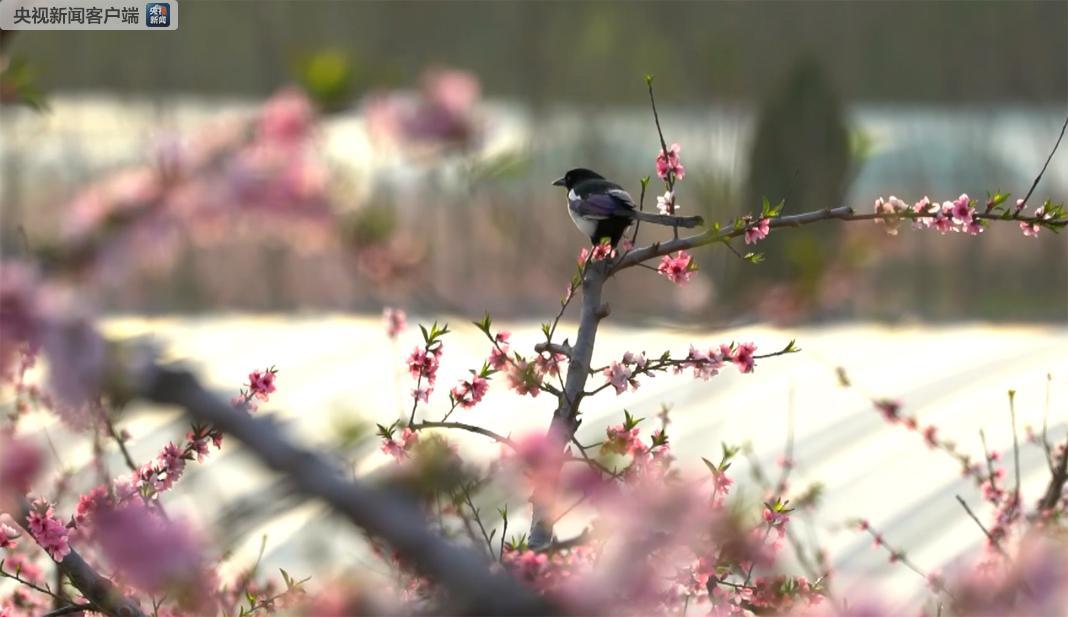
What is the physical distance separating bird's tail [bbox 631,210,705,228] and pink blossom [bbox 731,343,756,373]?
24 centimetres

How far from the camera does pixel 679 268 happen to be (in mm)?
2350

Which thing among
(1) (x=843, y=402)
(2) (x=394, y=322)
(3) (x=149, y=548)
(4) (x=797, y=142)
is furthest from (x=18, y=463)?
(4) (x=797, y=142)

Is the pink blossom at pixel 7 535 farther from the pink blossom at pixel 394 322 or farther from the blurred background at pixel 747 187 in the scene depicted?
the blurred background at pixel 747 187

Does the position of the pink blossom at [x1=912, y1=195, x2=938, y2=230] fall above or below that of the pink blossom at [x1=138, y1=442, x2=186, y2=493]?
above

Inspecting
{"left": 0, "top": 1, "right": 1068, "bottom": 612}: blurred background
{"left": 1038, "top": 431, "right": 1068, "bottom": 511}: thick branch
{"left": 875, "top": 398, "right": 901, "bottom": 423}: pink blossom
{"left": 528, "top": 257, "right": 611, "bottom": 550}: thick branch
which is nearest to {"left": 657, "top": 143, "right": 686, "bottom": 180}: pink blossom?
{"left": 528, "top": 257, "right": 611, "bottom": 550}: thick branch

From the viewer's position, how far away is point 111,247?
0.91 m

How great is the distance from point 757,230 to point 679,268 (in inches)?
9.7

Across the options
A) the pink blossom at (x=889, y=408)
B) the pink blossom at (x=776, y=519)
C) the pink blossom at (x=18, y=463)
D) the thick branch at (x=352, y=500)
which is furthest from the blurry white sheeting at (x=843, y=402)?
the thick branch at (x=352, y=500)

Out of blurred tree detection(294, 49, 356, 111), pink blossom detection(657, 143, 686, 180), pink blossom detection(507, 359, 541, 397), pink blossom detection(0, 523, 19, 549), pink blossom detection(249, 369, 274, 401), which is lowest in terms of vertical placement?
pink blossom detection(0, 523, 19, 549)

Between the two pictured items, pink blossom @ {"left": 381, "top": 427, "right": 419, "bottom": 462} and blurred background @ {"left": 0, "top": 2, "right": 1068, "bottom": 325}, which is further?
blurred background @ {"left": 0, "top": 2, "right": 1068, "bottom": 325}

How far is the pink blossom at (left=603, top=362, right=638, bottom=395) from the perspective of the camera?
7.11 feet

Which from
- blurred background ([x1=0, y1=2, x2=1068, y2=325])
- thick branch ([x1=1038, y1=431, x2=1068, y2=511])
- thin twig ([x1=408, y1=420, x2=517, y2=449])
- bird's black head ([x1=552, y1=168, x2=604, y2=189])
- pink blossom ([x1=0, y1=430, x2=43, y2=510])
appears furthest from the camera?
blurred background ([x1=0, y1=2, x2=1068, y2=325])

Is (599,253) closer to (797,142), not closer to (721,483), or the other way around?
(721,483)

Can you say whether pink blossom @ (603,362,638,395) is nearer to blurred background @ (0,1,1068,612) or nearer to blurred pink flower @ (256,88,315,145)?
blurred pink flower @ (256,88,315,145)
